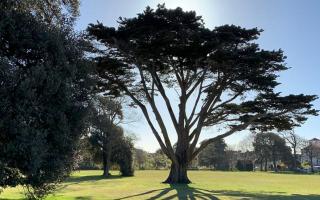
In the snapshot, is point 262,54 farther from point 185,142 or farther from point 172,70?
point 185,142

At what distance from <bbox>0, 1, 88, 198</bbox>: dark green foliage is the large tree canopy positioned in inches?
581

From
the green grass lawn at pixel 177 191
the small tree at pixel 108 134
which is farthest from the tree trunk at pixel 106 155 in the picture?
the green grass lawn at pixel 177 191

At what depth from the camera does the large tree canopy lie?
2630 cm

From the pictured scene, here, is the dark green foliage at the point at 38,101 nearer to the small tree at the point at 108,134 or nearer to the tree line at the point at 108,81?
the tree line at the point at 108,81

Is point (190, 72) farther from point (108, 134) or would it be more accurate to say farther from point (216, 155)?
point (216, 155)

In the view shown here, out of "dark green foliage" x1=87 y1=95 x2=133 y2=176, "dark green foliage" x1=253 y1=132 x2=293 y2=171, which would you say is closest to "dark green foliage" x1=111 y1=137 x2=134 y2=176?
"dark green foliage" x1=87 y1=95 x2=133 y2=176

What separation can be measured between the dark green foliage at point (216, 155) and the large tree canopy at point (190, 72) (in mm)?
69286

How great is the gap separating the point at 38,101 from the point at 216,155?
3789 inches

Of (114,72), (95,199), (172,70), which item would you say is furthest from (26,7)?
(172,70)

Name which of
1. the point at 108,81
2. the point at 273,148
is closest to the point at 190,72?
the point at 108,81

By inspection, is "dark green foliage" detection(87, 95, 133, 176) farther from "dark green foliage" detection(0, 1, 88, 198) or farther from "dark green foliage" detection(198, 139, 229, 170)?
"dark green foliage" detection(198, 139, 229, 170)

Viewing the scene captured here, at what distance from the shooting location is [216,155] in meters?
104

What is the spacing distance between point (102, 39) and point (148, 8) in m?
3.41

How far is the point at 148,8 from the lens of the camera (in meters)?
26.1
